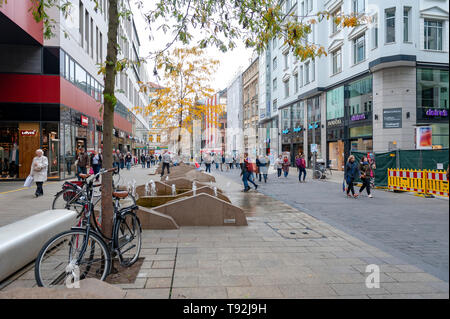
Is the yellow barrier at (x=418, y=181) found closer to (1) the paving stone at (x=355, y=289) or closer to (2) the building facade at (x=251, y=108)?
(1) the paving stone at (x=355, y=289)

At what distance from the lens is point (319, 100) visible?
3316 cm

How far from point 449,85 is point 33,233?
4934 mm

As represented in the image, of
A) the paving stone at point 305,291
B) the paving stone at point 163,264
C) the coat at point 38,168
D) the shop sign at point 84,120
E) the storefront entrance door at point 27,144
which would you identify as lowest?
the paving stone at point 305,291

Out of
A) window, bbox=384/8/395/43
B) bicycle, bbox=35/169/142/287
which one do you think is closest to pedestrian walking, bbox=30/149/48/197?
bicycle, bbox=35/169/142/287

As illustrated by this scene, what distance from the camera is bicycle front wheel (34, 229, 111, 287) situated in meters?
3.25

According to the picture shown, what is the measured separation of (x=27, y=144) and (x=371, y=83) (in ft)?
76.8

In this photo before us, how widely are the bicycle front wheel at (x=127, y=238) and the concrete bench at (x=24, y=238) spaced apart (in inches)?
47.5

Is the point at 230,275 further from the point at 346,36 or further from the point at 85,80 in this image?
the point at 346,36

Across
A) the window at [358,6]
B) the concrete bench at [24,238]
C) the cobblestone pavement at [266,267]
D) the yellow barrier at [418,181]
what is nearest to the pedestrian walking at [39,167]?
the concrete bench at [24,238]

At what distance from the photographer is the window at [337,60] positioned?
2941 centimetres

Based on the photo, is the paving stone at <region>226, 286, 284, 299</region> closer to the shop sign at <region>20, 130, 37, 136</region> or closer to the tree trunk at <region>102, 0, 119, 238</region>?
the tree trunk at <region>102, 0, 119, 238</region>

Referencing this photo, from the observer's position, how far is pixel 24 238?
14.1 ft

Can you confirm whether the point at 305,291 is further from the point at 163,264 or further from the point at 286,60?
the point at 286,60

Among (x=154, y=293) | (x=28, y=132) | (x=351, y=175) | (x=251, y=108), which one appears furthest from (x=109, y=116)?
(x=251, y=108)
